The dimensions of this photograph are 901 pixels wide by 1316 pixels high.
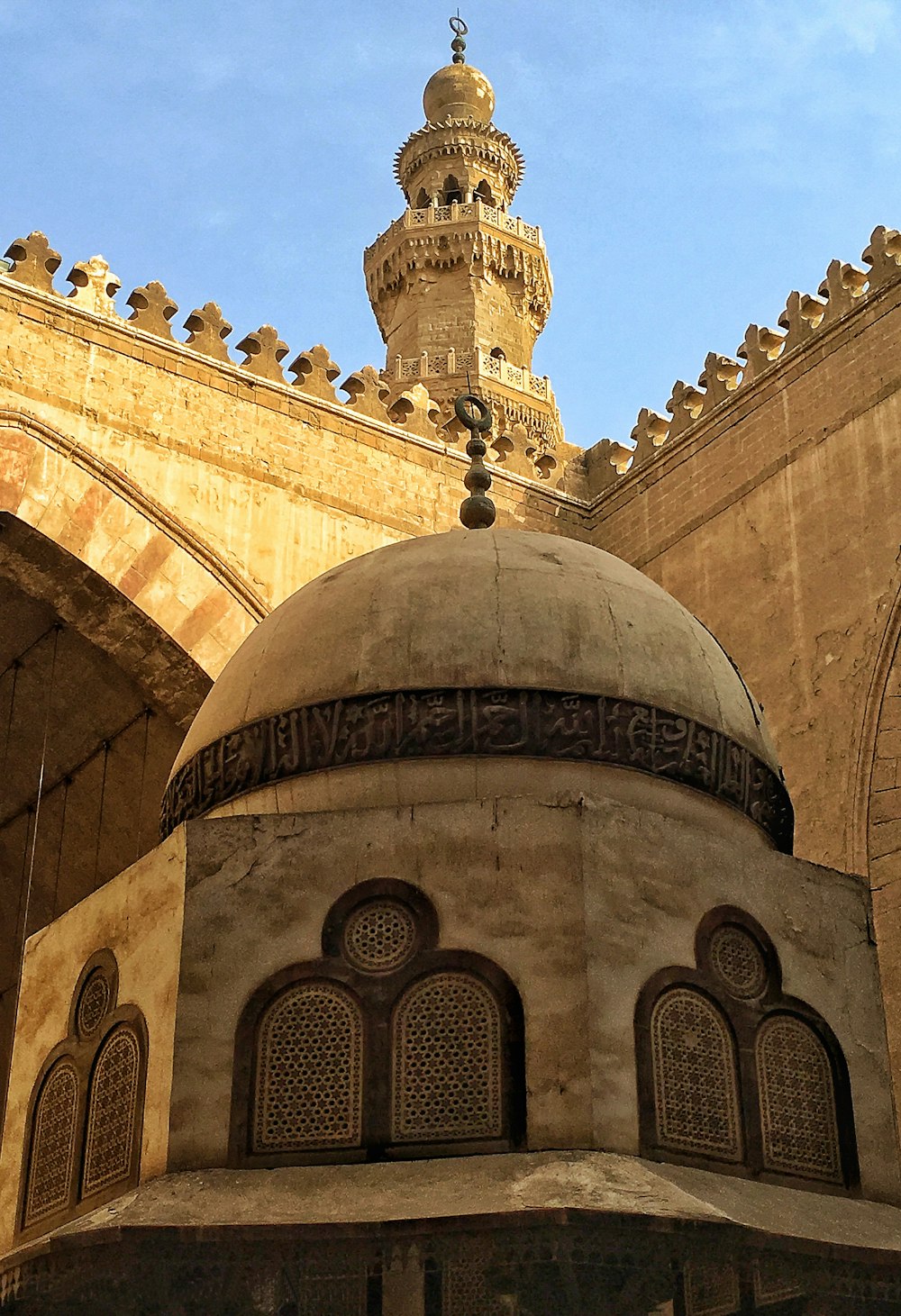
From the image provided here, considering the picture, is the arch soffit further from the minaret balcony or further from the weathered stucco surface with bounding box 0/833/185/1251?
the minaret balcony

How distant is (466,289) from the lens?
1698 centimetres

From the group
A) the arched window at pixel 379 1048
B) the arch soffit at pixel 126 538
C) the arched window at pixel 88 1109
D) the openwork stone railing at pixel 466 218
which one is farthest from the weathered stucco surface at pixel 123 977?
the openwork stone railing at pixel 466 218

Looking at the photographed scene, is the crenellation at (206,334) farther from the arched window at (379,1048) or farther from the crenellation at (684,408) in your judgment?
the arched window at (379,1048)

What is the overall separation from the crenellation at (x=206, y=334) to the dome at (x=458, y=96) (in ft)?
33.7

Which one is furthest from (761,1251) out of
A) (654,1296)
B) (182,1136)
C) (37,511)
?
(37,511)

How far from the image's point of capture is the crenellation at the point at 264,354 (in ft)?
31.2

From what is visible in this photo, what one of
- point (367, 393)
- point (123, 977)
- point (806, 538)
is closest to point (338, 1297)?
point (123, 977)

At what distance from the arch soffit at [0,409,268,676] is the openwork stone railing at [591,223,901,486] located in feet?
9.75

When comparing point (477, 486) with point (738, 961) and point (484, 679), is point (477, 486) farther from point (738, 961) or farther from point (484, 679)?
point (738, 961)

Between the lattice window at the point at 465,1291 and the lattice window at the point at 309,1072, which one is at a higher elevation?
the lattice window at the point at 309,1072

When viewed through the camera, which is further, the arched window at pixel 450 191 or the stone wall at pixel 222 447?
the arched window at pixel 450 191

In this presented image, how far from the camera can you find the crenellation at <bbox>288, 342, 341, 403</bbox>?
970 cm

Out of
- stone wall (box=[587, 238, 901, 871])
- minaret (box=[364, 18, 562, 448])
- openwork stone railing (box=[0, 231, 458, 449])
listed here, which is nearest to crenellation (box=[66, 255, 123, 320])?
openwork stone railing (box=[0, 231, 458, 449])

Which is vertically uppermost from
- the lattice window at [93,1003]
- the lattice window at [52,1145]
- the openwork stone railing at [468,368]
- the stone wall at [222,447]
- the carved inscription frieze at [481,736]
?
the openwork stone railing at [468,368]
